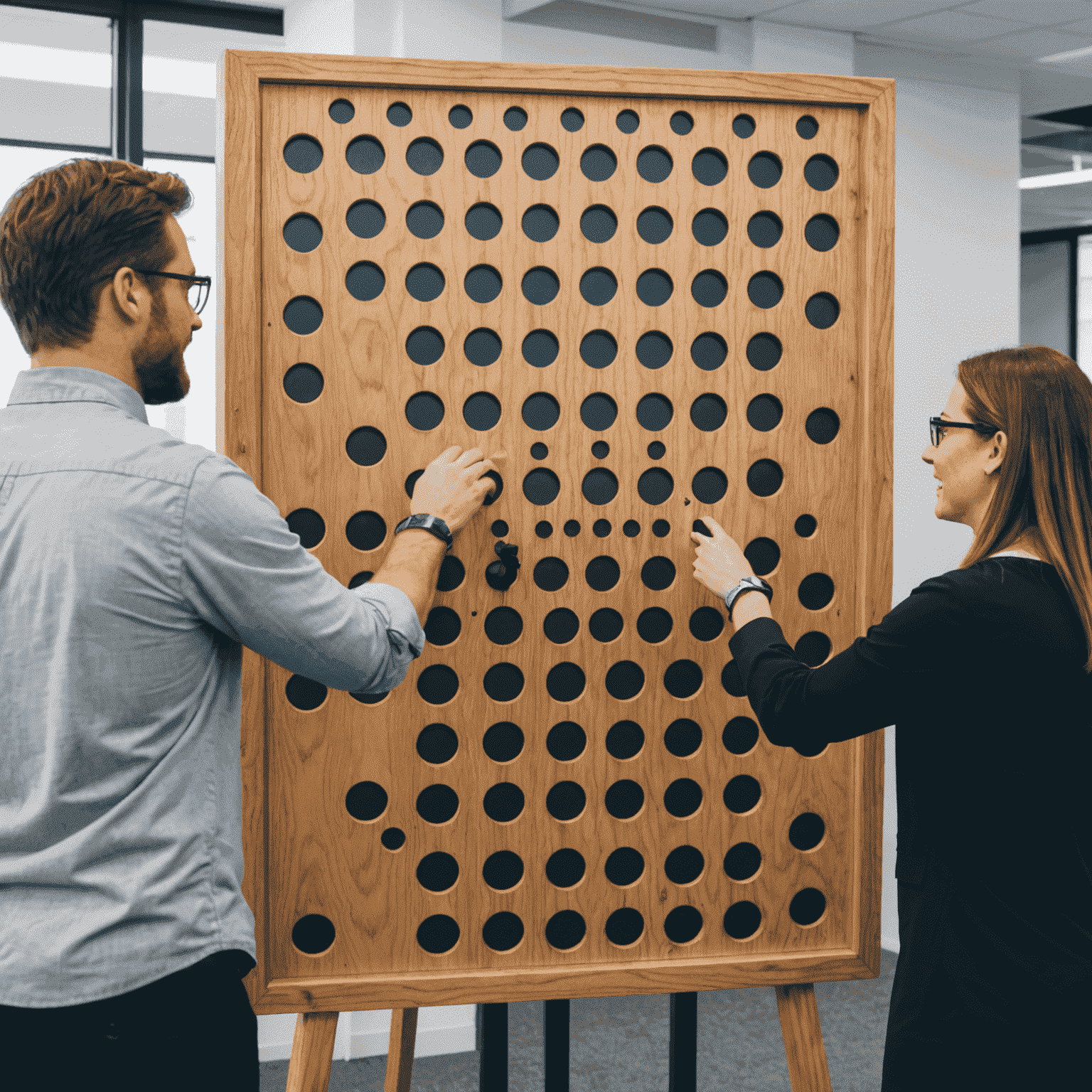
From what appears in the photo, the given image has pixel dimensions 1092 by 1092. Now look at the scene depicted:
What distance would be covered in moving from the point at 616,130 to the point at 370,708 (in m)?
0.92

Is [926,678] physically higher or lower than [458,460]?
lower

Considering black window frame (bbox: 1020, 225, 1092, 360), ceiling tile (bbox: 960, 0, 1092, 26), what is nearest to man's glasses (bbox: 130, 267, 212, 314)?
ceiling tile (bbox: 960, 0, 1092, 26)

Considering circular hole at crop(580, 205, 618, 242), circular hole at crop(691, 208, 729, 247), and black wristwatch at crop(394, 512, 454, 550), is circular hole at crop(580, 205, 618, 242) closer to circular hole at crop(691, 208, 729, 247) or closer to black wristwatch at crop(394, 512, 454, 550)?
circular hole at crop(691, 208, 729, 247)

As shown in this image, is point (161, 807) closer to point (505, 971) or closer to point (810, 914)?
point (505, 971)

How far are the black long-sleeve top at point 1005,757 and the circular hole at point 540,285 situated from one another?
0.68 metres

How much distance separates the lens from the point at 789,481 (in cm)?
168

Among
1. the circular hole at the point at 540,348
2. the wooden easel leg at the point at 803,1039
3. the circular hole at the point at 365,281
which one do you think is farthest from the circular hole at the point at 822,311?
the wooden easel leg at the point at 803,1039

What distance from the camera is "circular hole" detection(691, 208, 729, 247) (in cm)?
166

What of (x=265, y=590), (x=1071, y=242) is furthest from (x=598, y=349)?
(x=1071, y=242)

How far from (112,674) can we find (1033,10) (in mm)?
3942

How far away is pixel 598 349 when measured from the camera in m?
1.65

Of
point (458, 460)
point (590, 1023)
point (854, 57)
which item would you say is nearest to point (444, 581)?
point (458, 460)

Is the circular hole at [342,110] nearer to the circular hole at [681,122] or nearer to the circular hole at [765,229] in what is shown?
the circular hole at [681,122]

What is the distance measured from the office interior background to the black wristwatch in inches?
54.5
